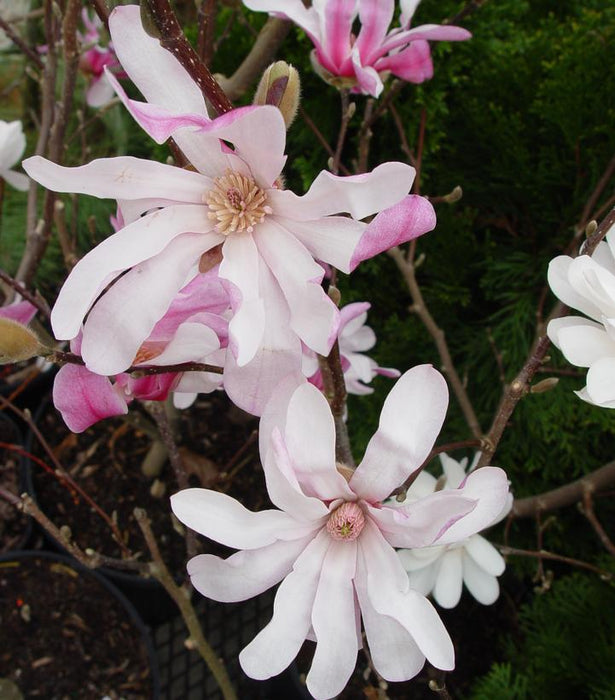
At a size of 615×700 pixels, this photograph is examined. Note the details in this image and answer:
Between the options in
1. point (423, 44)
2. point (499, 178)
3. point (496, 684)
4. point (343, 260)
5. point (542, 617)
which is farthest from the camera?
point (499, 178)

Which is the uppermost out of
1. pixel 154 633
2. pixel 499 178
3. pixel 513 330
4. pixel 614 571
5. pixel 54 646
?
pixel 499 178

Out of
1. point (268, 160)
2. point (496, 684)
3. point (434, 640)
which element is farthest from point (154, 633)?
point (268, 160)

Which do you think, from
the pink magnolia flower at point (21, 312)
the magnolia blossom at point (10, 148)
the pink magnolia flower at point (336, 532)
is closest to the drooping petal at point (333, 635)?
the pink magnolia flower at point (336, 532)

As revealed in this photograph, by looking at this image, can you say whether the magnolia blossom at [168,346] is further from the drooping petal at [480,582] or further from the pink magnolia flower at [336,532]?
the drooping petal at [480,582]

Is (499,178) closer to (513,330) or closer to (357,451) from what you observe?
(513,330)

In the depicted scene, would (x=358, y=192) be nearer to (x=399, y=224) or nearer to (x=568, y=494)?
(x=399, y=224)

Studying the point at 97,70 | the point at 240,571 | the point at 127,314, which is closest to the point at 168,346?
the point at 127,314

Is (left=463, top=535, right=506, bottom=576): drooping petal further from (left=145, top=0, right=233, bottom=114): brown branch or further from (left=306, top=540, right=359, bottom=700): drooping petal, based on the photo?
(left=145, top=0, right=233, bottom=114): brown branch
